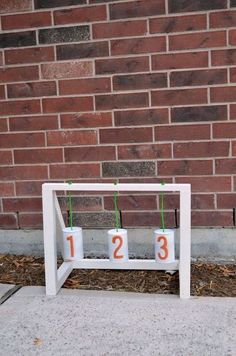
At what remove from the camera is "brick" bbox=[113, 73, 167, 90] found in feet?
10.9

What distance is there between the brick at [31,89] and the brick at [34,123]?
0.54 ft

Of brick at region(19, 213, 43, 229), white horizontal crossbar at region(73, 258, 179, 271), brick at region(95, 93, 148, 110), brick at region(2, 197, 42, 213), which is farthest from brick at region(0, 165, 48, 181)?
white horizontal crossbar at region(73, 258, 179, 271)

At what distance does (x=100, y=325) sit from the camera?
2.51 meters

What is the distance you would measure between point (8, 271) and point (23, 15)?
1.80 m

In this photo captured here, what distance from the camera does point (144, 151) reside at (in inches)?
134

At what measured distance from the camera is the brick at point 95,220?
3520 millimetres

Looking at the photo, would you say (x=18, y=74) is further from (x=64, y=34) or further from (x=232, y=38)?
(x=232, y=38)

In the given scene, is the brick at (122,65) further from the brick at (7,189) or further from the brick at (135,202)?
the brick at (7,189)

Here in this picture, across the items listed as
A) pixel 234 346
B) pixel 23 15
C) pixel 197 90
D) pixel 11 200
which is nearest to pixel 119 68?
pixel 197 90

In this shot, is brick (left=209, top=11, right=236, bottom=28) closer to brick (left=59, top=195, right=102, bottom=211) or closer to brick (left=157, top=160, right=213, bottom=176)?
brick (left=157, top=160, right=213, bottom=176)

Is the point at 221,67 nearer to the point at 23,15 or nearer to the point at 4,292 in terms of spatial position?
the point at 23,15

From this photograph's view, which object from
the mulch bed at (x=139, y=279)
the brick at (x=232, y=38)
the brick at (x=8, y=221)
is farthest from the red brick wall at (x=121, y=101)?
the mulch bed at (x=139, y=279)

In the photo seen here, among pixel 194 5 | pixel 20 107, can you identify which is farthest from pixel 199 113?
pixel 20 107

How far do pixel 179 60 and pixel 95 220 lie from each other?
127 cm
